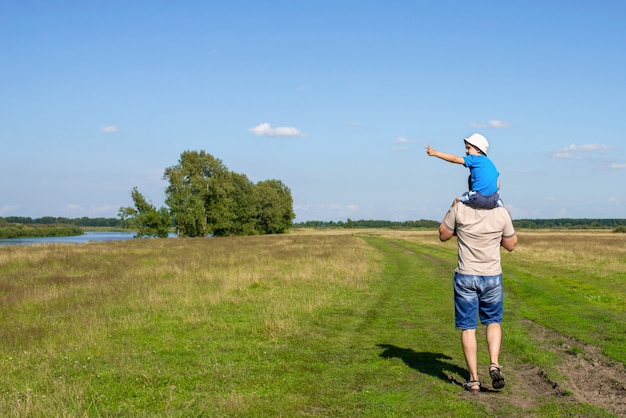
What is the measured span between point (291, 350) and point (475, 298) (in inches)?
154

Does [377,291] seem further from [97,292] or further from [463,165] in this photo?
[463,165]

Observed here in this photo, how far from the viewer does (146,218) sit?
289 ft

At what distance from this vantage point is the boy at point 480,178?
6609mm

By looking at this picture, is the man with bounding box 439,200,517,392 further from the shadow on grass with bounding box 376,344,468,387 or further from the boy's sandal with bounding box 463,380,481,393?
the shadow on grass with bounding box 376,344,468,387

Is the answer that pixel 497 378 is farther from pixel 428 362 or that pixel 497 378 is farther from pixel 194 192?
pixel 194 192

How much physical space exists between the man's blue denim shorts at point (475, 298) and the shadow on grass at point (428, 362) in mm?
1102

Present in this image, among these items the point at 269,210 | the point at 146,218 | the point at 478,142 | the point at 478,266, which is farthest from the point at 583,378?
the point at 269,210

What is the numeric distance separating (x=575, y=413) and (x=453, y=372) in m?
2.10

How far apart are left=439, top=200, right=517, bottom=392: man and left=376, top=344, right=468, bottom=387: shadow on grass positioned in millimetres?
840

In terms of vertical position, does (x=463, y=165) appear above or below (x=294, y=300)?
above

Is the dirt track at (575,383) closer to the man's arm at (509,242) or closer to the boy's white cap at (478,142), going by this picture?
the man's arm at (509,242)

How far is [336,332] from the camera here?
11109 mm

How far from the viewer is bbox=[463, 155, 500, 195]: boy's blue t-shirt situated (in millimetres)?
6609

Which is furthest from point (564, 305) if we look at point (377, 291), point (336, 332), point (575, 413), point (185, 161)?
point (185, 161)
